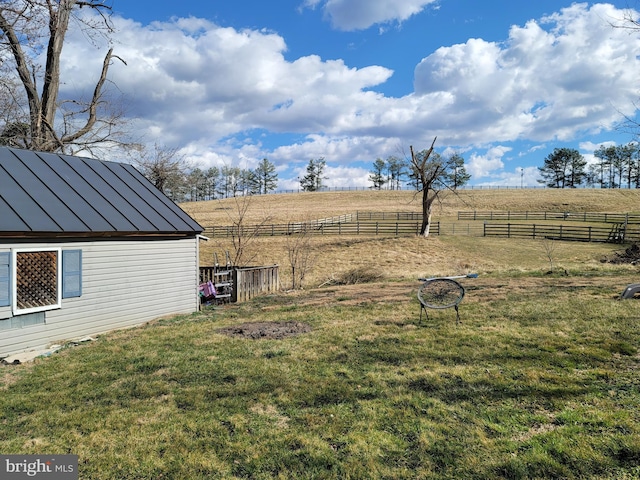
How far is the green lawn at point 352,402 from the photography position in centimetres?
386

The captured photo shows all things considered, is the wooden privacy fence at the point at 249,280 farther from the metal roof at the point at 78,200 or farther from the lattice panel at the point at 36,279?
the lattice panel at the point at 36,279

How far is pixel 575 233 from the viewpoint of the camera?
3378cm

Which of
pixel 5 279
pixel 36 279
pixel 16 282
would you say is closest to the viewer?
pixel 5 279

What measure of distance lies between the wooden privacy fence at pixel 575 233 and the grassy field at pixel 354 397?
24.4 metres

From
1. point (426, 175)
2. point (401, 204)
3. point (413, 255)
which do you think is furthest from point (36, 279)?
point (401, 204)

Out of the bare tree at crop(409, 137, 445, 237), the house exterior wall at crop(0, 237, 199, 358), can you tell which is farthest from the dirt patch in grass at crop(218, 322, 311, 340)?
the bare tree at crop(409, 137, 445, 237)

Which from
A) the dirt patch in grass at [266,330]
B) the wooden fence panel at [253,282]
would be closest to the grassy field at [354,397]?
the dirt patch in grass at [266,330]

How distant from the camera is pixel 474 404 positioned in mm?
4941

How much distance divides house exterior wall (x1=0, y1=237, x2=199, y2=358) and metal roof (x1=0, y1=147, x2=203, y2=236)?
0.41m

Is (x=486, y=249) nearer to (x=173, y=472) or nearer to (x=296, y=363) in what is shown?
(x=296, y=363)

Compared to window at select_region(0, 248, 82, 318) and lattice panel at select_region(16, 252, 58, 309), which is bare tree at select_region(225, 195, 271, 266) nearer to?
window at select_region(0, 248, 82, 318)

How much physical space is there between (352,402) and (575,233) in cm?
3591

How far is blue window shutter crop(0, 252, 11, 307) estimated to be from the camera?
8.17 m

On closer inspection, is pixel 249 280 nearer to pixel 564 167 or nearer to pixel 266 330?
pixel 266 330
